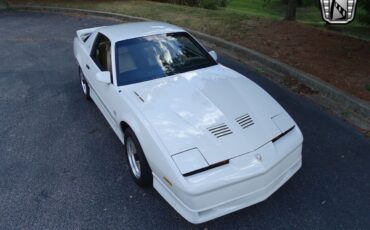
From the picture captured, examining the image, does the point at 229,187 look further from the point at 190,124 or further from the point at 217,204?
the point at 190,124

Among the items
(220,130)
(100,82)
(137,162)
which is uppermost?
(100,82)

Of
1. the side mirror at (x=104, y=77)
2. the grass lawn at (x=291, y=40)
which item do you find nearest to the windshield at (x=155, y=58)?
the side mirror at (x=104, y=77)

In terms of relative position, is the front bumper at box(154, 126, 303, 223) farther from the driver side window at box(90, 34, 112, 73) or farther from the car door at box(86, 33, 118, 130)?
the driver side window at box(90, 34, 112, 73)

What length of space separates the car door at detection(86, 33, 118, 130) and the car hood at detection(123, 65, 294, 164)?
1.14ft

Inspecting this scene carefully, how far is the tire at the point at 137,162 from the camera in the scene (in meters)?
3.16

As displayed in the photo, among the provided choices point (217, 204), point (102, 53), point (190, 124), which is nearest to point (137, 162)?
point (190, 124)

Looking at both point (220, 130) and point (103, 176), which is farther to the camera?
point (103, 176)

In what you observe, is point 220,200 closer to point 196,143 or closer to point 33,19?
point 196,143

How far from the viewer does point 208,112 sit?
3.21 m

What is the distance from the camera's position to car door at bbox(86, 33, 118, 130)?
3.87 metres

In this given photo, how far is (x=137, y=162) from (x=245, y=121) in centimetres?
122

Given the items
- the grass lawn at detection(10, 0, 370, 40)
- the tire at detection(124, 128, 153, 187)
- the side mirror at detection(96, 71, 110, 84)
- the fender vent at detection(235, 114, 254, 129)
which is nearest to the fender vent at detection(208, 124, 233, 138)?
the fender vent at detection(235, 114, 254, 129)

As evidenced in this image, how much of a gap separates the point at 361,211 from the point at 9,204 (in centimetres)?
347

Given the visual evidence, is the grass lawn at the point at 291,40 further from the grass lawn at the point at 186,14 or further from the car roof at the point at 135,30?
the car roof at the point at 135,30
